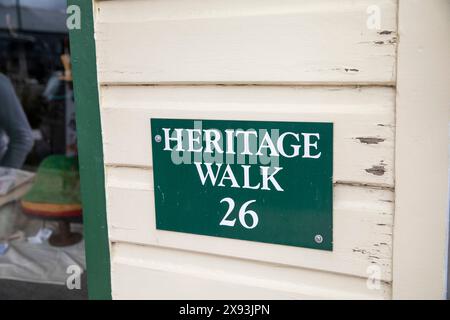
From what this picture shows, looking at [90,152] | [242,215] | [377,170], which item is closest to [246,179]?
[242,215]

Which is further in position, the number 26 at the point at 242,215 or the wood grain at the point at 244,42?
the number 26 at the point at 242,215

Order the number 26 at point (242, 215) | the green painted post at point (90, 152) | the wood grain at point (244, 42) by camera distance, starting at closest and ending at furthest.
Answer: the wood grain at point (244, 42) < the number 26 at point (242, 215) < the green painted post at point (90, 152)

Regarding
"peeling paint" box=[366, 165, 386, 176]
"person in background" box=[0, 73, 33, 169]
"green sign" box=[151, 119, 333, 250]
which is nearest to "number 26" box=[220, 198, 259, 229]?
"green sign" box=[151, 119, 333, 250]

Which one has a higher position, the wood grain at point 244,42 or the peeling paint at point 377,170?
the wood grain at point 244,42

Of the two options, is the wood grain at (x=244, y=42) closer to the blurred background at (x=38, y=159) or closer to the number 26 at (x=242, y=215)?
the number 26 at (x=242, y=215)

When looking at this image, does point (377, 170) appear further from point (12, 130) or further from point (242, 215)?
point (12, 130)

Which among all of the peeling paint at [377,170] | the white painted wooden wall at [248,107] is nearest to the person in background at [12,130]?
the white painted wooden wall at [248,107]

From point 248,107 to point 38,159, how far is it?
1.85 metres

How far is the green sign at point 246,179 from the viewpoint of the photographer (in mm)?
1372

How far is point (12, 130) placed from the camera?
2.91 m

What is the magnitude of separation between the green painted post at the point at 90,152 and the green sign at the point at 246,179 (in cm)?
23

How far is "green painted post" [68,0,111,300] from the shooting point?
1591 millimetres

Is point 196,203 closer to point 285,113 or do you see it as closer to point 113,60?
point 285,113

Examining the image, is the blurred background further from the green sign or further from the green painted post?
the green sign
